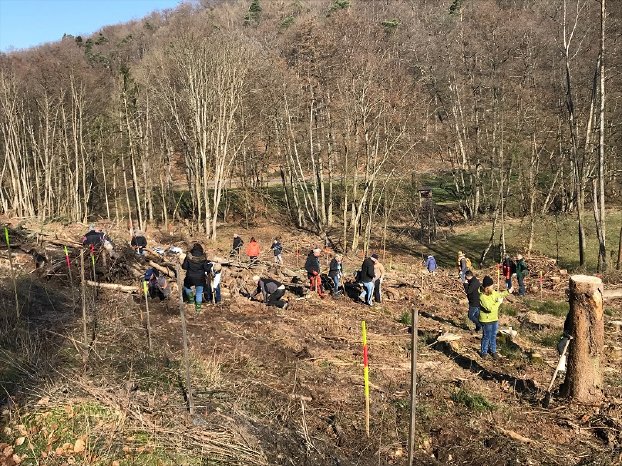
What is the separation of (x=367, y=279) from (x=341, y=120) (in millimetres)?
16051

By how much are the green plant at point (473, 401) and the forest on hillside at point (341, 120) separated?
49.4ft

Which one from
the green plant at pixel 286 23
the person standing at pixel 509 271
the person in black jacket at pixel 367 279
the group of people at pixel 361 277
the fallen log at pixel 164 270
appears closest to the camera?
the person in black jacket at pixel 367 279

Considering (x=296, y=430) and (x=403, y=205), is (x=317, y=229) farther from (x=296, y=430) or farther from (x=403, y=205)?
(x=296, y=430)

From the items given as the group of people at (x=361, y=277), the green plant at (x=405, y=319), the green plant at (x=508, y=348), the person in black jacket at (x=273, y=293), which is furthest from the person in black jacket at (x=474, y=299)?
the person in black jacket at (x=273, y=293)

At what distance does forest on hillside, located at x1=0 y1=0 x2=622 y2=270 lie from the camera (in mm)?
25125

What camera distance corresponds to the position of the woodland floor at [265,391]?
18.5 feet

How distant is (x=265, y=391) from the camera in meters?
7.17

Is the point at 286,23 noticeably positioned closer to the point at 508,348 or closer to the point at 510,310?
the point at 510,310

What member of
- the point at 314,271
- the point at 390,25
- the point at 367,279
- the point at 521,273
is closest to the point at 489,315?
the point at 367,279

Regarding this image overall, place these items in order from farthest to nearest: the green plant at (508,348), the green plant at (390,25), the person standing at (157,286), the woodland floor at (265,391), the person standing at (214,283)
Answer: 1. the green plant at (390,25)
2. the person standing at (214,283)
3. the person standing at (157,286)
4. the green plant at (508,348)
5. the woodland floor at (265,391)

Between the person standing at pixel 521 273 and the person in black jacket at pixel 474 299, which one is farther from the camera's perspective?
the person standing at pixel 521 273

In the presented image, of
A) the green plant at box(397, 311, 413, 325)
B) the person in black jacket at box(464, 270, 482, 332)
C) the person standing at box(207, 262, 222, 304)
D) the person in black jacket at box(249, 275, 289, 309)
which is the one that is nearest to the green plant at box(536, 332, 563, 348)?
the person in black jacket at box(464, 270, 482, 332)

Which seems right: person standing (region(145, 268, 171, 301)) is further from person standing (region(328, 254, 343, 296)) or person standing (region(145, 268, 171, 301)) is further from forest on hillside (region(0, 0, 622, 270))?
forest on hillside (region(0, 0, 622, 270))

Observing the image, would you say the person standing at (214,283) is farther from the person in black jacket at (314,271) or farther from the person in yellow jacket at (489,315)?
the person in yellow jacket at (489,315)
